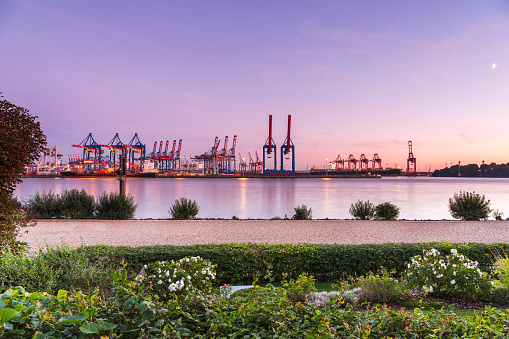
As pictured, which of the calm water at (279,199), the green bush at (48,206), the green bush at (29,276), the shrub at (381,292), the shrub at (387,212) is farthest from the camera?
the calm water at (279,199)

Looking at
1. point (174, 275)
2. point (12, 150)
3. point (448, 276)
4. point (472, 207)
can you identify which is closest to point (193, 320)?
point (174, 275)

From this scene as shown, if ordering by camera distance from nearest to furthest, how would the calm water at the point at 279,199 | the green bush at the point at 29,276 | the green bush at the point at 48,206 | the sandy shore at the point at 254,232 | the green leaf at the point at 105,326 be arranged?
the green leaf at the point at 105,326 → the green bush at the point at 29,276 → the sandy shore at the point at 254,232 → the green bush at the point at 48,206 → the calm water at the point at 279,199

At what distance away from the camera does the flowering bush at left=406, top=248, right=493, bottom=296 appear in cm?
392

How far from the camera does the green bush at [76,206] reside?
12.1 m

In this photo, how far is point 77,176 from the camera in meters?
91.8

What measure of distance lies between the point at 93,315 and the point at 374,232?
8.86 meters

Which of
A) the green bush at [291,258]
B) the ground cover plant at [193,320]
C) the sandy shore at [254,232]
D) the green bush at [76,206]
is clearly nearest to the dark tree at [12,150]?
the green bush at [291,258]

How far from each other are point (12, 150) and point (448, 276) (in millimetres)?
6452

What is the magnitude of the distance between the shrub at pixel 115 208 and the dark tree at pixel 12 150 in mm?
6703

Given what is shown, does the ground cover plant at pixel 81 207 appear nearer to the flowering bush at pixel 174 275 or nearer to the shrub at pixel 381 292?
the flowering bush at pixel 174 275

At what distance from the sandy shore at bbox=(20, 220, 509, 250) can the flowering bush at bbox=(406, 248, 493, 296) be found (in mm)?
3554

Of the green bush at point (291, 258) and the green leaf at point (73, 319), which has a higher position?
the green leaf at point (73, 319)

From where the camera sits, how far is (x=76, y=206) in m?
12.0

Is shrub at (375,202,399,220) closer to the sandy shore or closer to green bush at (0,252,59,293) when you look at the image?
the sandy shore
